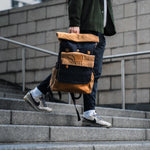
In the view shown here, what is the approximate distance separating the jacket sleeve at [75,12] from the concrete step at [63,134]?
38.7 inches

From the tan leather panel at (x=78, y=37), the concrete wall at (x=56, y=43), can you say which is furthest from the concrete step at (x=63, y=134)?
the concrete wall at (x=56, y=43)

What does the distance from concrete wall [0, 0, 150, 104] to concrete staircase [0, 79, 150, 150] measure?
1671 millimetres

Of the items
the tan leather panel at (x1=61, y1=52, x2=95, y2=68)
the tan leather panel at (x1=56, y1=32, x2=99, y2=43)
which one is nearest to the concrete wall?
the tan leather panel at (x1=56, y1=32, x2=99, y2=43)

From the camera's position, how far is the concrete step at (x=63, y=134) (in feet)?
9.86

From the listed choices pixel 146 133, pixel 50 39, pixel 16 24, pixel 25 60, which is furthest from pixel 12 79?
pixel 146 133

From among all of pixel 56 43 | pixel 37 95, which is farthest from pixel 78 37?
pixel 56 43

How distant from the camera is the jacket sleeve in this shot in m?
3.41

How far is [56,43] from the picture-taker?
7.85 m

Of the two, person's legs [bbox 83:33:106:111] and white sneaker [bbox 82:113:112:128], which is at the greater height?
person's legs [bbox 83:33:106:111]

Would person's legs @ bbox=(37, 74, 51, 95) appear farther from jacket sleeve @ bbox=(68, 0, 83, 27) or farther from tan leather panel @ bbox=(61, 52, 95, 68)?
jacket sleeve @ bbox=(68, 0, 83, 27)

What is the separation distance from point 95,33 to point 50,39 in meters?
4.47

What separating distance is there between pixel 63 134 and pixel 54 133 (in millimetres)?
106

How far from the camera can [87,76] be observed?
11.1 ft

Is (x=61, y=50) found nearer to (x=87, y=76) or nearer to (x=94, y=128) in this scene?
(x=87, y=76)
